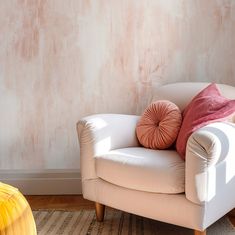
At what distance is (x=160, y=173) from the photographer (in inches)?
71.6

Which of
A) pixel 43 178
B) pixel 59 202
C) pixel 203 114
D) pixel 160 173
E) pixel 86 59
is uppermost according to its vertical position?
pixel 86 59

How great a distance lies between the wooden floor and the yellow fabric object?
1078 millimetres

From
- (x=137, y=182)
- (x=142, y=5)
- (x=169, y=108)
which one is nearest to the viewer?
Result: (x=137, y=182)

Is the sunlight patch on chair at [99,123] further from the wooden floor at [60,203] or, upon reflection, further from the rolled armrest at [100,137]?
the wooden floor at [60,203]

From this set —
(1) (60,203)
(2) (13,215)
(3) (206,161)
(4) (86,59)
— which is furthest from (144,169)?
(4) (86,59)

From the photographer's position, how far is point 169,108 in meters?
2.21

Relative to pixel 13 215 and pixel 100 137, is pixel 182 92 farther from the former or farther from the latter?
pixel 13 215

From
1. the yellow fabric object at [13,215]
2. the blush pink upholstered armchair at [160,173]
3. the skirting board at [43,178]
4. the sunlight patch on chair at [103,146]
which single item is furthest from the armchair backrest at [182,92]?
the yellow fabric object at [13,215]

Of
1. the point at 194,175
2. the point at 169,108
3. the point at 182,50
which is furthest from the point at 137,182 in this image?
the point at 182,50

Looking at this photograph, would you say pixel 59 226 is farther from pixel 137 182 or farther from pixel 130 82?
pixel 130 82

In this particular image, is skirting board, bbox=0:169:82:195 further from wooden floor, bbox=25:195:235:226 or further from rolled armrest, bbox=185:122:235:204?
rolled armrest, bbox=185:122:235:204

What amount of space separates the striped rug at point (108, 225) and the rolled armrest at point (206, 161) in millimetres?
493

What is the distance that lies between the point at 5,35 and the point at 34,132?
703 millimetres

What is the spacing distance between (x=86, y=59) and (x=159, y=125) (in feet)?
2.77
